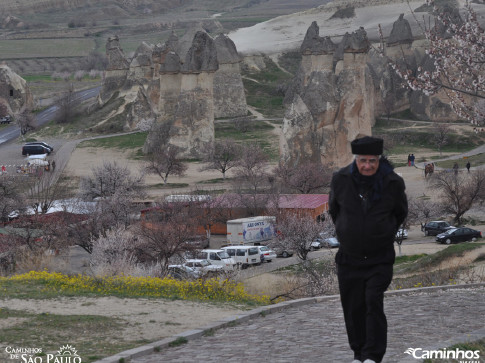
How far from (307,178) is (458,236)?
751cm

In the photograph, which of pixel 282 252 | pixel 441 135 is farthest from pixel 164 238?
pixel 441 135

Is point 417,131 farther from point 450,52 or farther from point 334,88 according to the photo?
point 450,52

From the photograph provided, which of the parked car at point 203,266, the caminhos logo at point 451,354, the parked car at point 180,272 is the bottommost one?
the parked car at point 203,266

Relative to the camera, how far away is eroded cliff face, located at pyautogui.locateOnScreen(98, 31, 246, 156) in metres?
41.9

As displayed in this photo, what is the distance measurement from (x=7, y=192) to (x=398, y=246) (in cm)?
1230

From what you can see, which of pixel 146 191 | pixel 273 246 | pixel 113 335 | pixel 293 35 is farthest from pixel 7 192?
pixel 293 35

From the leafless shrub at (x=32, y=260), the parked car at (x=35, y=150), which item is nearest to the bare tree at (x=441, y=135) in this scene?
the parked car at (x=35, y=150)

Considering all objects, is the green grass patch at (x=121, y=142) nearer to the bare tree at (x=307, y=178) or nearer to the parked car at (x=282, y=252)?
the bare tree at (x=307, y=178)

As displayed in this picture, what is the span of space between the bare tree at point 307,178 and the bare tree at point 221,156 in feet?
14.2

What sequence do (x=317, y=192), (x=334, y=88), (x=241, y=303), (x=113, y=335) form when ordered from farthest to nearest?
(x=334, y=88)
(x=317, y=192)
(x=241, y=303)
(x=113, y=335)

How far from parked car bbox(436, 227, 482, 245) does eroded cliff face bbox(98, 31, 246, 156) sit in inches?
670

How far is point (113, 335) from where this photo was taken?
9.51m

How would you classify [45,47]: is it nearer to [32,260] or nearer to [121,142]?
[121,142]

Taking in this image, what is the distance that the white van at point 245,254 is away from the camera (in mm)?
24672
